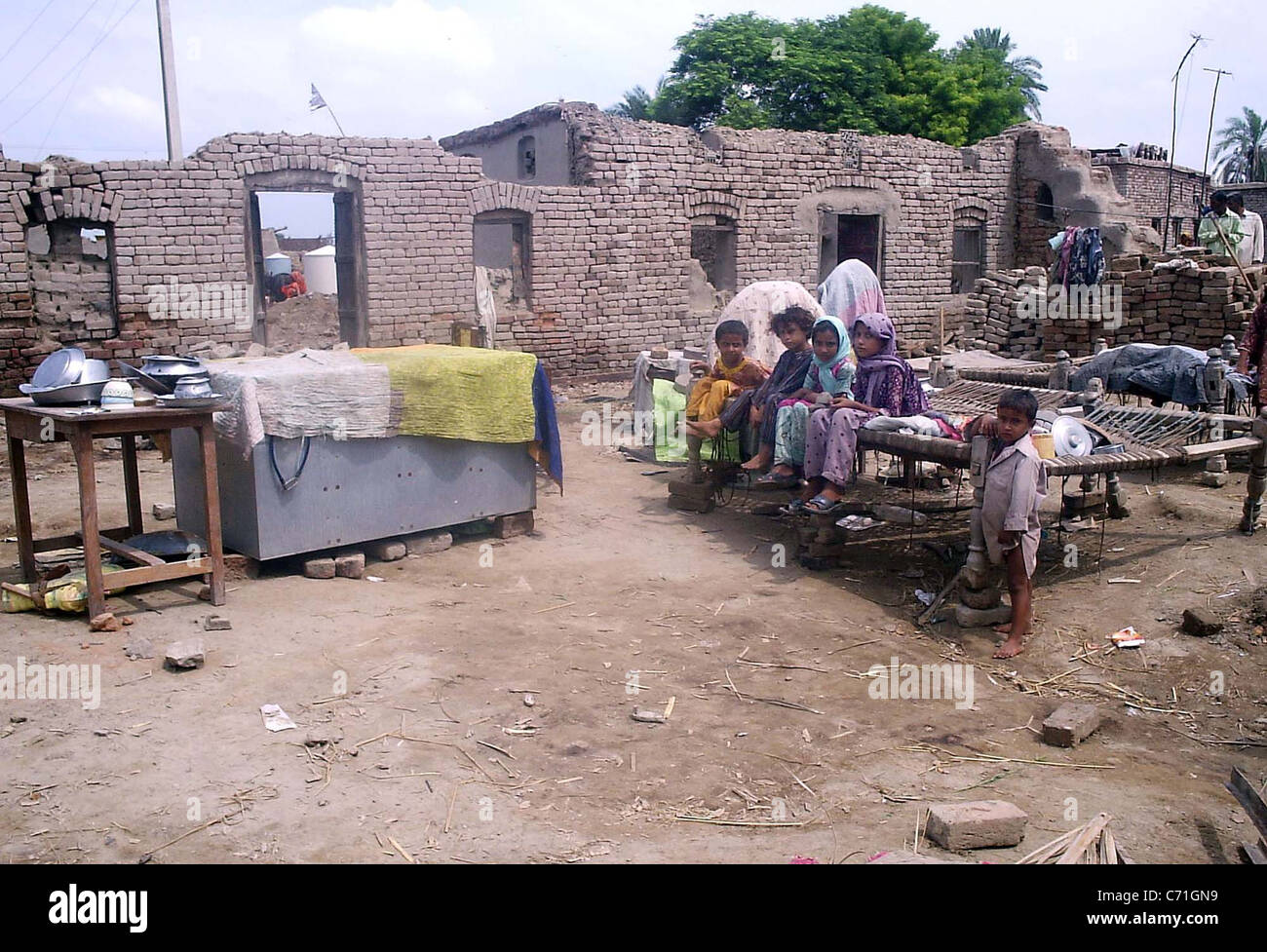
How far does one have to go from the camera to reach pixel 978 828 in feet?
10.7

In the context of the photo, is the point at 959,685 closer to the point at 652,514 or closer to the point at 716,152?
the point at 652,514

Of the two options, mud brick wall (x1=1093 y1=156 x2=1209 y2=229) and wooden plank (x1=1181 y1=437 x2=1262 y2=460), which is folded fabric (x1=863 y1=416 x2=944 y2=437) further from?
mud brick wall (x1=1093 y1=156 x2=1209 y2=229)

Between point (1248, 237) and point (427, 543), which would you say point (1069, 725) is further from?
point (1248, 237)

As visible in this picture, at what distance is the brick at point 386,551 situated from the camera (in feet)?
20.9

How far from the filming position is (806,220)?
53.7ft

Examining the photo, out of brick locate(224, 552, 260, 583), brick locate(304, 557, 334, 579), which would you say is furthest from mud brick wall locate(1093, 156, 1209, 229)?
brick locate(224, 552, 260, 583)

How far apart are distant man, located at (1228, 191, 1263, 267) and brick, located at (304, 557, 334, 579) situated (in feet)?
38.7

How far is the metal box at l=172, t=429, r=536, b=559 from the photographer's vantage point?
5.84 metres

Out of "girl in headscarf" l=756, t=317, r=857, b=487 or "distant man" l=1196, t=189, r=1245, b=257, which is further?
"distant man" l=1196, t=189, r=1245, b=257

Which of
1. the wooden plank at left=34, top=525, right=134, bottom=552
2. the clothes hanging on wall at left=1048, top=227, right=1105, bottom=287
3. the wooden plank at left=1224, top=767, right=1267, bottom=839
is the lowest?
the wooden plank at left=1224, top=767, right=1267, bottom=839

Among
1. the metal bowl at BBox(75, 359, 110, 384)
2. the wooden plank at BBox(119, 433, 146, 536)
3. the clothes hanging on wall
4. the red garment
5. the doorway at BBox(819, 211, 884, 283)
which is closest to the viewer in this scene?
the metal bowl at BBox(75, 359, 110, 384)

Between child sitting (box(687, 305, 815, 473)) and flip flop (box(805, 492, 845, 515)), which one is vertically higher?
child sitting (box(687, 305, 815, 473))

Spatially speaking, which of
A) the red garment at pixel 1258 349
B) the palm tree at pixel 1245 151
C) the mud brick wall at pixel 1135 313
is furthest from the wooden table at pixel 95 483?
the palm tree at pixel 1245 151

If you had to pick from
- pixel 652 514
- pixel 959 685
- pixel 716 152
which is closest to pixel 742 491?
pixel 652 514
